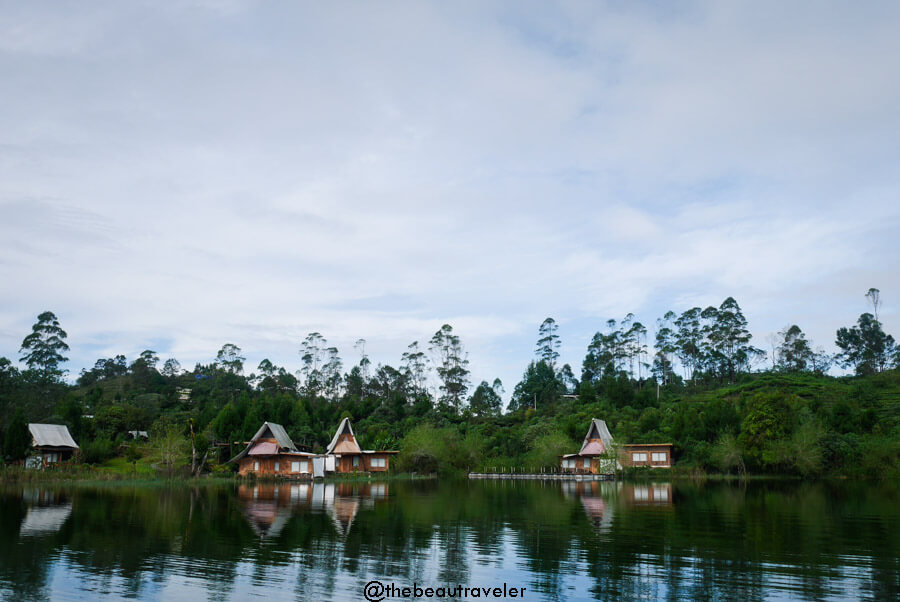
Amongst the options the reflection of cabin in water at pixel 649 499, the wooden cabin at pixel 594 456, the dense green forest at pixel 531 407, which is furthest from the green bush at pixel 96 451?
the reflection of cabin in water at pixel 649 499

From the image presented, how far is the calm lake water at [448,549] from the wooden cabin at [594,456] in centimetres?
3327

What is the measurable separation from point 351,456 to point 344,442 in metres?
1.71

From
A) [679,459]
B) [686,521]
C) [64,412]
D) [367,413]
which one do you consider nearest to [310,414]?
[367,413]

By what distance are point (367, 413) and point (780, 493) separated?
6701cm

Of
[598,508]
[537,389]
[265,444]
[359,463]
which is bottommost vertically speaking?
[359,463]

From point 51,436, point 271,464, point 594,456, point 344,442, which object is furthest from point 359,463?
point 51,436

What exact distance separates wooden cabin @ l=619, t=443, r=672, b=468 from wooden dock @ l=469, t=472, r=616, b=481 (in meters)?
3.97

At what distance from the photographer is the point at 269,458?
62.9 metres

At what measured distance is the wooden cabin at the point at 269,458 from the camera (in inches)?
2441

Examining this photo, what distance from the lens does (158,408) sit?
306ft

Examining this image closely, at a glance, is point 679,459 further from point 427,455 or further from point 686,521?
point 686,521

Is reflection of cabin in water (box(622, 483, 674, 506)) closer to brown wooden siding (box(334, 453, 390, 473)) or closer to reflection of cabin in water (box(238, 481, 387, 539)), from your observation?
reflection of cabin in water (box(238, 481, 387, 539))

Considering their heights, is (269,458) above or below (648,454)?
below

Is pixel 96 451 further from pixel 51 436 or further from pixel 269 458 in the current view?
pixel 269 458
